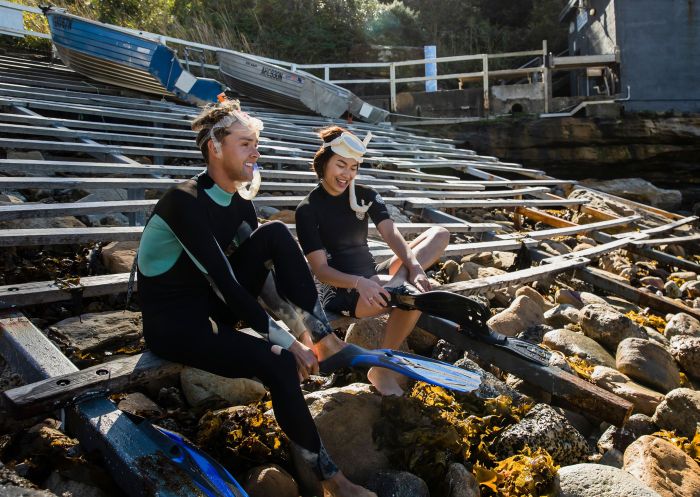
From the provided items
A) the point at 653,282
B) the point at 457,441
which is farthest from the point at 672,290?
the point at 457,441

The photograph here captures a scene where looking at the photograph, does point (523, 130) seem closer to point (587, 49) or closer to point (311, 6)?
point (587, 49)

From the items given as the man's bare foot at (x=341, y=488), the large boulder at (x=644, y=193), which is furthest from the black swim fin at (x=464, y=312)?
the large boulder at (x=644, y=193)

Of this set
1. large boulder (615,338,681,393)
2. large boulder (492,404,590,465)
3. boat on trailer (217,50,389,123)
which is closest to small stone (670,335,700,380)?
large boulder (615,338,681,393)

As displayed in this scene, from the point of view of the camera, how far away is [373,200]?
12.6ft

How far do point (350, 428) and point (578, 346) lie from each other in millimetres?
2012

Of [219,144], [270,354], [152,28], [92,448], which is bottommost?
[92,448]

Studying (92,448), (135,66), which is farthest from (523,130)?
(92,448)

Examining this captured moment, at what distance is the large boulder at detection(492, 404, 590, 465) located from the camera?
9.37 feet

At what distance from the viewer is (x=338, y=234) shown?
12.1ft

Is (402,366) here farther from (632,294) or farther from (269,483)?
(632,294)

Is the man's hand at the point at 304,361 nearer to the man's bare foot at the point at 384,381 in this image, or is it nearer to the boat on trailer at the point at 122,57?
the man's bare foot at the point at 384,381

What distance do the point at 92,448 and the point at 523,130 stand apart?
1213 cm

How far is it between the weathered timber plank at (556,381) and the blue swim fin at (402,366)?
0.50m

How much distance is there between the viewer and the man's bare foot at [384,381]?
10.2ft
